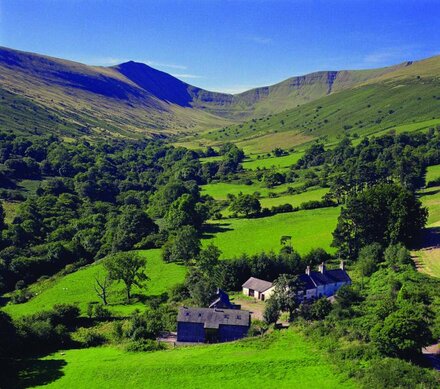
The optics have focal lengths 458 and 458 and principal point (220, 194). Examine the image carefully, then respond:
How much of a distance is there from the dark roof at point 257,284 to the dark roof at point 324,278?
529cm

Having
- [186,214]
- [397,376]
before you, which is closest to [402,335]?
[397,376]

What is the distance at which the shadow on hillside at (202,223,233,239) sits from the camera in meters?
97.7

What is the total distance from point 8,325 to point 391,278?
49351 millimetres

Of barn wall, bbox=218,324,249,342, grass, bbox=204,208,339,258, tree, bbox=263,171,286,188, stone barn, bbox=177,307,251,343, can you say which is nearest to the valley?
grass, bbox=204,208,339,258

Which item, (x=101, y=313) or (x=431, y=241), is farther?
(x=431, y=241)

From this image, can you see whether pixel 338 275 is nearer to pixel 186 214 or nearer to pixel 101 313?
pixel 101 313

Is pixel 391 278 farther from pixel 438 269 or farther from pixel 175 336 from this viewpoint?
pixel 175 336

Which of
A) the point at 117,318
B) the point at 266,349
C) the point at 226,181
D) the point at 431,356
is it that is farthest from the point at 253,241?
the point at 226,181

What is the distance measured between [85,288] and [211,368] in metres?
37.4

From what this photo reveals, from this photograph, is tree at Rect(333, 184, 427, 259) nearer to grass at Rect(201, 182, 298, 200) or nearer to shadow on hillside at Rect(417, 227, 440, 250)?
shadow on hillside at Rect(417, 227, 440, 250)

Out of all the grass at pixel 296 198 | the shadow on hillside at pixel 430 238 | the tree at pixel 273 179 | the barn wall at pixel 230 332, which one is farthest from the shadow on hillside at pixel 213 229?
the barn wall at pixel 230 332

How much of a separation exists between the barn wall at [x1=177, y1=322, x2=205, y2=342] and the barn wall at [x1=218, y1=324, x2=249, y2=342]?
2.33 metres

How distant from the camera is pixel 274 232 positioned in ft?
314

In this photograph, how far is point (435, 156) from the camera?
133875 mm
